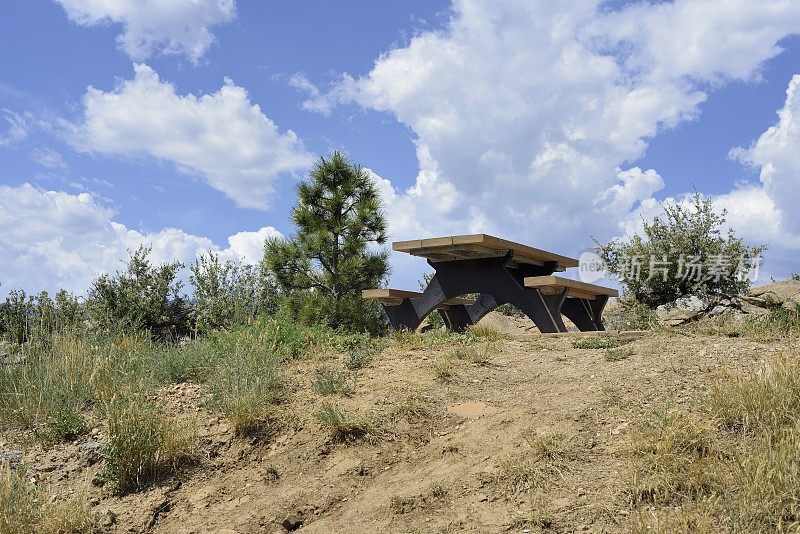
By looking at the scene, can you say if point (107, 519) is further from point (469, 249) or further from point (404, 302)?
point (404, 302)

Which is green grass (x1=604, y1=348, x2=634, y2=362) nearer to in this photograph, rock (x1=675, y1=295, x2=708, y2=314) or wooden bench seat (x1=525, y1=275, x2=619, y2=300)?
wooden bench seat (x1=525, y1=275, x2=619, y2=300)

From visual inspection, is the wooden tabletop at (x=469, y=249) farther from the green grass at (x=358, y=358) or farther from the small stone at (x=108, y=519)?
the small stone at (x=108, y=519)

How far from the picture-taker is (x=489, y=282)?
8852 mm

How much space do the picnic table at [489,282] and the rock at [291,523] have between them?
4582 millimetres

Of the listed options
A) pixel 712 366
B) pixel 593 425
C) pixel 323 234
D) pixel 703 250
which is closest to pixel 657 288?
pixel 703 250

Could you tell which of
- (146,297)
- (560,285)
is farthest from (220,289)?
(560,285)

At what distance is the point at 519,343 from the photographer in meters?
6.88

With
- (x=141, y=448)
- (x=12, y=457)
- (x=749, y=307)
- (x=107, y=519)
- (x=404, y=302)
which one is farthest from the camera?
(x=749, y=307)

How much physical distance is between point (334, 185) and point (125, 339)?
6.96 metres

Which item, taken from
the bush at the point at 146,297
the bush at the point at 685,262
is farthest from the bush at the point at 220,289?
the bush at the point at 685,262

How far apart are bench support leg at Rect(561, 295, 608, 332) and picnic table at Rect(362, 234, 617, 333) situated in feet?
0.11

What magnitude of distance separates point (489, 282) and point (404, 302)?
1195 mm

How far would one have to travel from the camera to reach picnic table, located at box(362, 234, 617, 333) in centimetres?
827

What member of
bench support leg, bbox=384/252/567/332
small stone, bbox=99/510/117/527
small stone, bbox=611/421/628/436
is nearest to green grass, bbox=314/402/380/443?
small stone, bbox=99/510/117/527
